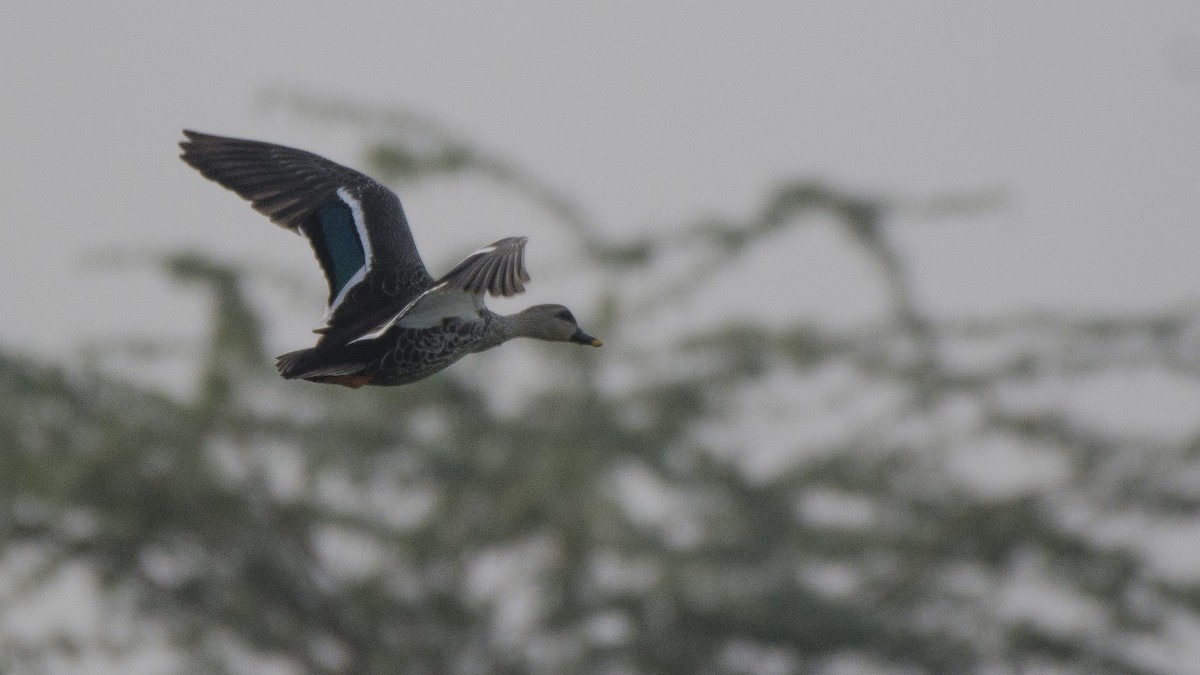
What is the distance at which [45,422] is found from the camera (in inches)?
356

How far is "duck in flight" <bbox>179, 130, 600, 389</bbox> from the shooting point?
4.64 m

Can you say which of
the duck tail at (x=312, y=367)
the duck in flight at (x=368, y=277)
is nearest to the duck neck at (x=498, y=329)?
the duck in flight at (x=368, y=277)

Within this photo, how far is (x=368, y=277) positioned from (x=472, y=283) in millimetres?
1030

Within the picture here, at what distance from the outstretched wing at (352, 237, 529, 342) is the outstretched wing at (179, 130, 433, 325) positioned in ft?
0.69

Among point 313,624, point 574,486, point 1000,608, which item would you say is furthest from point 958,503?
point 313,624

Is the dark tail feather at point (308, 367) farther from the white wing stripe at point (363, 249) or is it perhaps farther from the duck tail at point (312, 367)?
the white wing stripe at point (363, 249)

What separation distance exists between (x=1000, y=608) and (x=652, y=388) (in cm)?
238

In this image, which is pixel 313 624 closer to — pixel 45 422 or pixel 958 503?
pixel 45 422

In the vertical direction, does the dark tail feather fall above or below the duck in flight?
below

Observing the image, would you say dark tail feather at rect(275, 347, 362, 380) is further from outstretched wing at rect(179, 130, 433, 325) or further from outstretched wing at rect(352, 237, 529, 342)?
outstretched wing at rect(179, 130, 433, 325)

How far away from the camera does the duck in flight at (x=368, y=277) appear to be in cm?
464

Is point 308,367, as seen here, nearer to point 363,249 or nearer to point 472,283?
point 472,283

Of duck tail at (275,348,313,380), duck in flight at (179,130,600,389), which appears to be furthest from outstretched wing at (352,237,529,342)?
duck tail at (275,348,313,380)

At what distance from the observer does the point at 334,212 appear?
5.52 metres
